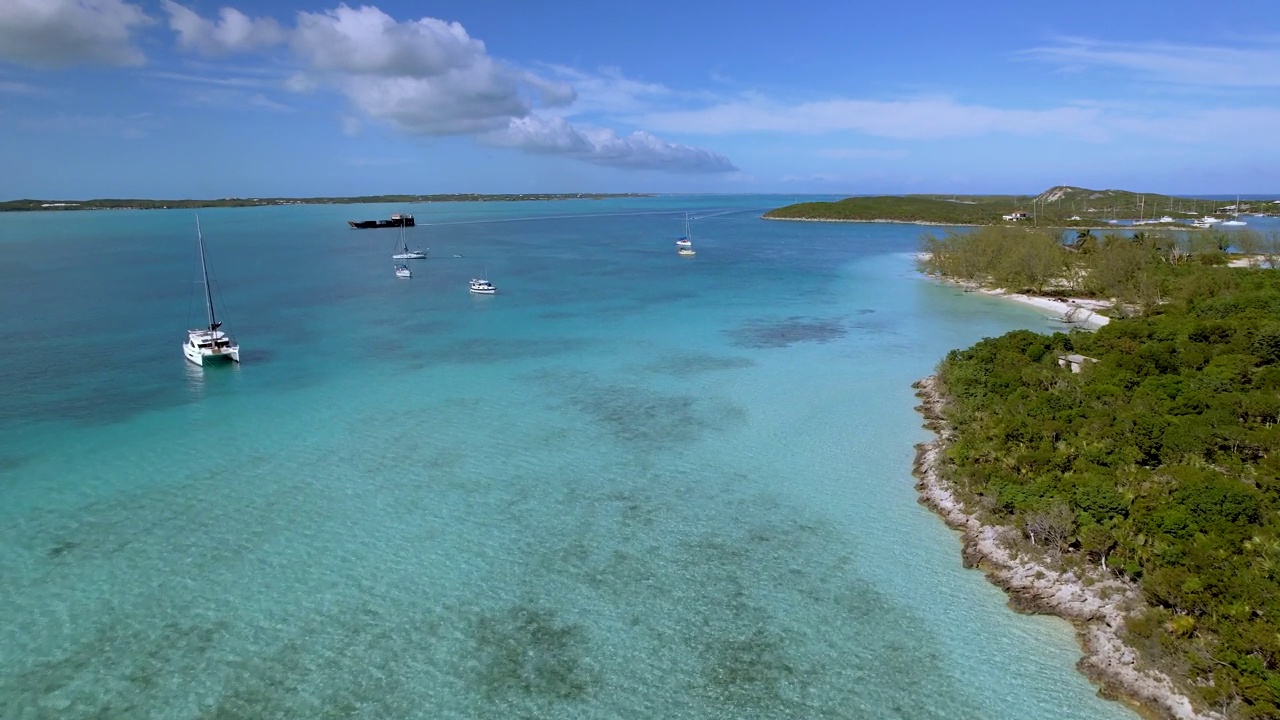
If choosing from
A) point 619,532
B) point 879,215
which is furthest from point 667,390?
point 879,215

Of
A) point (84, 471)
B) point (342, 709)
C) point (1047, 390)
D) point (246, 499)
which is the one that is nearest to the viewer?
point (342, 709)

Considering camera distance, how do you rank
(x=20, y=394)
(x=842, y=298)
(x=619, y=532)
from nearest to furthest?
(x=619, y=532) < (x=20, y=394) < (x=842, y=298)

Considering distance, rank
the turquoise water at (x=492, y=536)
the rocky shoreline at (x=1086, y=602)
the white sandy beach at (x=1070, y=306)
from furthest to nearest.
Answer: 1. the white sandy beach at (x=1070, y=306)
2. the turquoise water at (x=492, y=536)
3. the rocky shoreline at (x=1086, y=602)

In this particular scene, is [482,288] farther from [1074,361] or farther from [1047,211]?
[1047,211]

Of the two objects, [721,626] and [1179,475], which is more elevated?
[1179,475]

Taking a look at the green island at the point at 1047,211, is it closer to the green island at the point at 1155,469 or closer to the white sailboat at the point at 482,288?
the white sailboat at the point at 482,288

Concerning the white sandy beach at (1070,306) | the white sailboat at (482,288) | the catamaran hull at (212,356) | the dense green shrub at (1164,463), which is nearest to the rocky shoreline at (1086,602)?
the dense green shrub at (1164,463)

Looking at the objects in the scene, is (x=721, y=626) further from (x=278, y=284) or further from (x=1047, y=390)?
(x=278, y=284)
